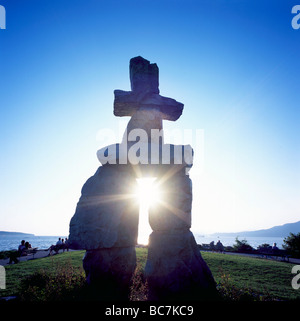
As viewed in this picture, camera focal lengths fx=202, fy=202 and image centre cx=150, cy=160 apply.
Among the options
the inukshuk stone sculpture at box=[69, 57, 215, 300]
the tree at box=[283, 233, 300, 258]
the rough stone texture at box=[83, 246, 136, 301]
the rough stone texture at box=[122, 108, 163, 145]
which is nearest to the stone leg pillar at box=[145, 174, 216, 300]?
the inukshuk stone sculpture at box=[69, 57, 215, 300]

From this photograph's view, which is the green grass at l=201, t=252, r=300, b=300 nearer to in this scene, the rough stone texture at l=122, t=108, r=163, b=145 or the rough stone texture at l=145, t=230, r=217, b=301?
the rough stone texture at l=145, t=230, r=217, b=301

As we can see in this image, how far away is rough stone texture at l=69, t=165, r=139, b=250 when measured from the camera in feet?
16.4

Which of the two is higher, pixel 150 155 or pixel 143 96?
pixel 143 96

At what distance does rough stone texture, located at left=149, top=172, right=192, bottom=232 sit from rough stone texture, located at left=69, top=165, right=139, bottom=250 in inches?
26.5

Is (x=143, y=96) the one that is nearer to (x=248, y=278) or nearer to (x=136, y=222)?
(x=136, y=222)

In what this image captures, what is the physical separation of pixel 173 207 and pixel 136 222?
47.1 inches

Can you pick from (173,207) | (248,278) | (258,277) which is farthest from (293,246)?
(173,207)

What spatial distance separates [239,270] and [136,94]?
875 cm

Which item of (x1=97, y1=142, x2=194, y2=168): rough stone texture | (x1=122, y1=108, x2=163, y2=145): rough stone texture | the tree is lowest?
the tree

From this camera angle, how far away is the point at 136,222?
5781 millimetres

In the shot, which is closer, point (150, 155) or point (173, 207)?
point (173, 207)

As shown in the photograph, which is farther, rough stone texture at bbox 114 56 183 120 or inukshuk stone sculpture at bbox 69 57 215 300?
rough stone texture at bbox 114 56 183 120

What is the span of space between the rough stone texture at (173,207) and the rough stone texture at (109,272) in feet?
3.99
